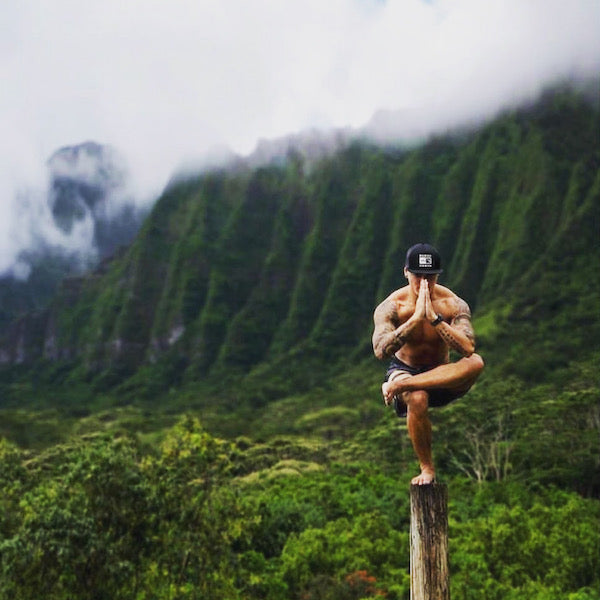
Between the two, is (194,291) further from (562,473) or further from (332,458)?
(562,473)

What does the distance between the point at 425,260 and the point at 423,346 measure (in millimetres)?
720

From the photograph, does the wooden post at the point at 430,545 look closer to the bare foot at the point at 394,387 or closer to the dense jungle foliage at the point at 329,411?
the bare foot at the point at 394,387

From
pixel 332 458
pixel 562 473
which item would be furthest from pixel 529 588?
pixel 332 458

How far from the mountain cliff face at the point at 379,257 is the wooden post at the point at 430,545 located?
104 metres

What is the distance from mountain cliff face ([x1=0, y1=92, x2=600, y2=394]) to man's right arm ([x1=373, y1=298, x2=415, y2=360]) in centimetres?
10350

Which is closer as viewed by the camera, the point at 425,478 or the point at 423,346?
the point at 425,478

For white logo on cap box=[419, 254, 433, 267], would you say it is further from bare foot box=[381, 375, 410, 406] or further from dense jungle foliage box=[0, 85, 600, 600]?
dense jungle foliage box=[0, 85, 600, 600]

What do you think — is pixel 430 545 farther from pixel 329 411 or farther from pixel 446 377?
pixel 329 411

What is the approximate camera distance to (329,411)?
92.6 meters

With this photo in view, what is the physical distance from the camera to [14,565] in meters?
17.1

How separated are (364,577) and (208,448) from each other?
7031 millimetres

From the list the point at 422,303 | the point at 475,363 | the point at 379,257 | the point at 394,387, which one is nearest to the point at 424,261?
the point at 422,303

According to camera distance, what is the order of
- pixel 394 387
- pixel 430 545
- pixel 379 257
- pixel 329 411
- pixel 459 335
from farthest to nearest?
pixel 379 257 < pixel 329 411 < pixel 394 387 < pixel 459 335 < pixel 430 545

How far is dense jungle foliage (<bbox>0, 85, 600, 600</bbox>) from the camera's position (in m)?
20.6
